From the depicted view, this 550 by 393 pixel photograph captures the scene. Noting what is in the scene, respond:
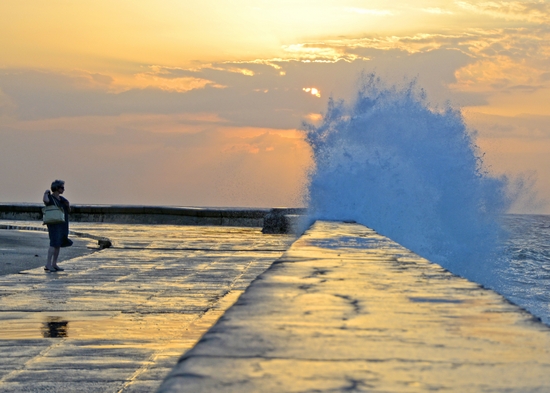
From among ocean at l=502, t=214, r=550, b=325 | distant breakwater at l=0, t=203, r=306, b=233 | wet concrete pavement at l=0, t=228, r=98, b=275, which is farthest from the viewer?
distant breakwater at l=0, t=203, r=306, b=233

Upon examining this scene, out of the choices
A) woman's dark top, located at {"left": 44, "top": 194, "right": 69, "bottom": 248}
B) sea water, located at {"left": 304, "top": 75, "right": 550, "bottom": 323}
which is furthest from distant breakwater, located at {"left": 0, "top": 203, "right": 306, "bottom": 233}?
woman's dark top, located at {"left": 44, "top": 194, "right": 69, "bottom": 248}

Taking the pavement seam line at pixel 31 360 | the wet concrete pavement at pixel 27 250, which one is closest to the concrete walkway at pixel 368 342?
the pavement seam line at pixel 31 360

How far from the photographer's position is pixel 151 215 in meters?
27.6

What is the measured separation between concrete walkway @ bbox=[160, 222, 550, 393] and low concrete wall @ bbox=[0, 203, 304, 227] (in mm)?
23185

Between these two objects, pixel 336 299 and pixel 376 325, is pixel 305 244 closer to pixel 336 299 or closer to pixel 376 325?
Answer: pixel 336 299

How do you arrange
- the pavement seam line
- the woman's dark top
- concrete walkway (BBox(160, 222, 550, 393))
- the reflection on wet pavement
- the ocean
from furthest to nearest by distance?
the ocean < the woman's dark top < the reflection on wet pavement < the pavement seam line < concrete walkway (BBox(160, 222, 550, 393))

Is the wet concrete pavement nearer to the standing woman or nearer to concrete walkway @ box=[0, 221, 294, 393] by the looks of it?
concrete walkway @ box=[0, 221, 294, 393]

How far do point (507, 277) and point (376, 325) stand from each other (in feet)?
48.6

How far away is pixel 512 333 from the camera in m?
2.45

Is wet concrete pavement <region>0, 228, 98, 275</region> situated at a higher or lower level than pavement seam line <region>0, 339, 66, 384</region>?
lower

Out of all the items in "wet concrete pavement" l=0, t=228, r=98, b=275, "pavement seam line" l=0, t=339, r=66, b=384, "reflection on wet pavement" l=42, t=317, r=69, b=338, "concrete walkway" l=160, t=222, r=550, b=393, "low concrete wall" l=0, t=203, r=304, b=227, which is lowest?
"low concrete wall" l=0, t=203, r=304, b=227

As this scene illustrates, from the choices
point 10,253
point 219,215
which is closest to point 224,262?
point 10,253

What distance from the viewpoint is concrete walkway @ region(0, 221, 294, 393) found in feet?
13.7

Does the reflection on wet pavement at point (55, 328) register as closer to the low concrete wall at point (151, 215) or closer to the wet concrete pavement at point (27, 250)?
the wet concrete pavement at point (27, 250)
